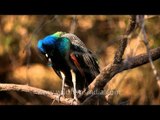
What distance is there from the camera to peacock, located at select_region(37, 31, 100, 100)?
4719 mm

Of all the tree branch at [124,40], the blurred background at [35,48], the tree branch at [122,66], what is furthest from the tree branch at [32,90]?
the blurred background at [35,48]

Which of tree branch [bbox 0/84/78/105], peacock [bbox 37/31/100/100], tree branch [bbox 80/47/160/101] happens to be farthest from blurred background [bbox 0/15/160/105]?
tree branch [bbox 80/47/160/101]

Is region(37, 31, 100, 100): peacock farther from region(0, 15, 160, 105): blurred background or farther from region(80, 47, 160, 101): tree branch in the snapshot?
region(0, 15, 160, 105): blurred background

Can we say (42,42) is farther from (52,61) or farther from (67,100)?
(67,100)

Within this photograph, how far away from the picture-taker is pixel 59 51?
4.82 m

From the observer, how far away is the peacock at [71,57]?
186 inches

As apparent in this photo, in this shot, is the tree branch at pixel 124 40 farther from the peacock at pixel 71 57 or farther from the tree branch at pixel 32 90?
the peacock at pixel 71 57

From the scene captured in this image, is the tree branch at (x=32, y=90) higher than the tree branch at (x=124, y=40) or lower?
lower

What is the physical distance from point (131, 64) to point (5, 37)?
409 centimetres

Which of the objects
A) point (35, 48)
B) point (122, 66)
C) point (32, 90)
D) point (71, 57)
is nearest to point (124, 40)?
point (122, 66)

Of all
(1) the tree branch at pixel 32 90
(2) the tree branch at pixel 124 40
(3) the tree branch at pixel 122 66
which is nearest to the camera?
(2) the tree branch at pixel 124 40
